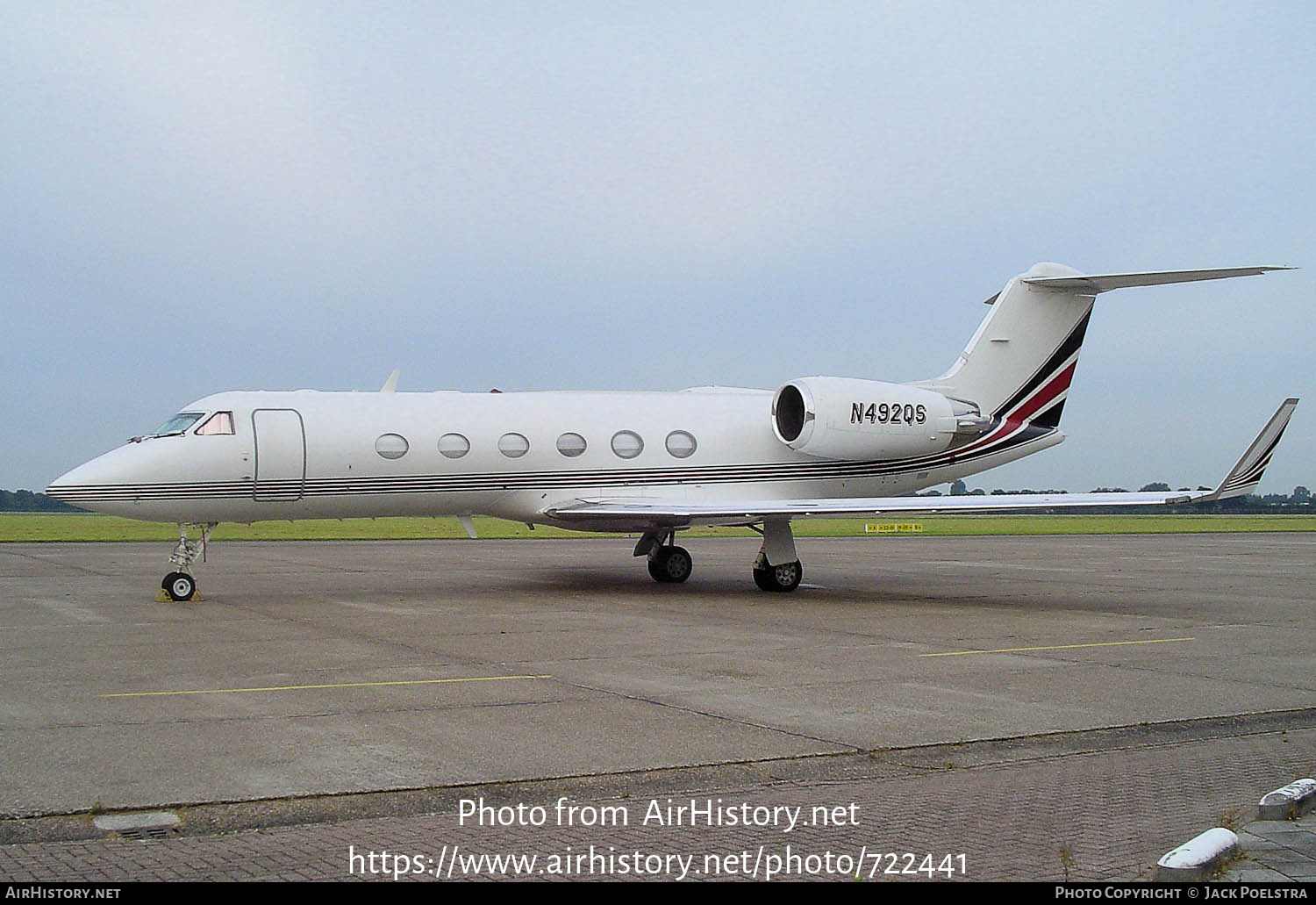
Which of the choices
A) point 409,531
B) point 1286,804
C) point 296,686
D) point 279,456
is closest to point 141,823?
point 296,686

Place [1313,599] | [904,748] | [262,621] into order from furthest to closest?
[1313,599], [262,621], [904,748]

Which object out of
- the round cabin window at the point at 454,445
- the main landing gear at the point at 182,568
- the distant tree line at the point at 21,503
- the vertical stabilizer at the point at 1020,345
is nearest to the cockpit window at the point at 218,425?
the main landing gear at the point at 182,568

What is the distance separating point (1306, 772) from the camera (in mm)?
7121

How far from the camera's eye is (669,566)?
20688 mm

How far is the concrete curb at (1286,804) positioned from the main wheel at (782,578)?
12.9 m

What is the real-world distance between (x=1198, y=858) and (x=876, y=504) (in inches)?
467

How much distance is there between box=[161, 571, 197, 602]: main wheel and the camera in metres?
16.2

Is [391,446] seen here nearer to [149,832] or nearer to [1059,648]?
[1059,648]

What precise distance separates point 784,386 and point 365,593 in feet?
24.9

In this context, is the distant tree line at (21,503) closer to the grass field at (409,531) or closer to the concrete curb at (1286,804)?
the grass field at (409,531)

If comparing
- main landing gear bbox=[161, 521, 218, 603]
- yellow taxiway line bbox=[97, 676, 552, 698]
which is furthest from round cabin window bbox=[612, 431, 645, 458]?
yellow taxiway line bbox=[97, 676, 552, 698]

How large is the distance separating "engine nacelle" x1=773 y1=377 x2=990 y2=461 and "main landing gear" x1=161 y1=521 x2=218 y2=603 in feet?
30.4
